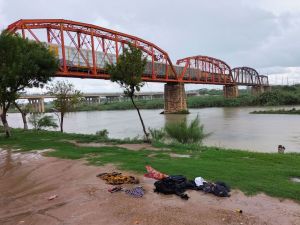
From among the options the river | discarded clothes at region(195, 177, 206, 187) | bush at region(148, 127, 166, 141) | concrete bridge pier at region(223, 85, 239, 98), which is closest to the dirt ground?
discarded clothes at region(195, 177, 206, 187)

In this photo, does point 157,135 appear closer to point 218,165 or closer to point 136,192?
point 218,165

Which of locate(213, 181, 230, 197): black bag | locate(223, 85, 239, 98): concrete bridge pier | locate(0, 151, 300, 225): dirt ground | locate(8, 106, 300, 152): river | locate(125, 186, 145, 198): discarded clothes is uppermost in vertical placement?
locate(223, 85, 239, 98): concrete bridge pier

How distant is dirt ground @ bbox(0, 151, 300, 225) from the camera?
5699 millimetres

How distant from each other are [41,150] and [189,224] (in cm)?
987

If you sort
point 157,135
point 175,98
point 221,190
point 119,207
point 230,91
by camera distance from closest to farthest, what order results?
point 119,207 → point 221,190 → point 157,135 → point 175,98 → point 230,91

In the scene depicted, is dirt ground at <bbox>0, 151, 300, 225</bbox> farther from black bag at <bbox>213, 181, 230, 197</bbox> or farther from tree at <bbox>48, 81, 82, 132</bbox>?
tree at <bbox>48, 81, 82, 132</bbox>

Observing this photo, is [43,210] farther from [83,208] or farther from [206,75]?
[206,75]

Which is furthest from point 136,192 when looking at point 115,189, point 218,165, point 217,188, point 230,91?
point 230,91

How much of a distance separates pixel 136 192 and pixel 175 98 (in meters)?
67.5

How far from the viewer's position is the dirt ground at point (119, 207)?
570 centimetres

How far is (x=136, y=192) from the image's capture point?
7.09 metres

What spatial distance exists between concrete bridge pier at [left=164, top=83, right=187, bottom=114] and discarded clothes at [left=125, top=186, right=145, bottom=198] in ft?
216

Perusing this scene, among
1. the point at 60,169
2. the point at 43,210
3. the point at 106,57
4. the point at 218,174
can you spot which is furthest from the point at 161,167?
the point at 106,57

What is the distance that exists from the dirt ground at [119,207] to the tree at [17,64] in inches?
352
